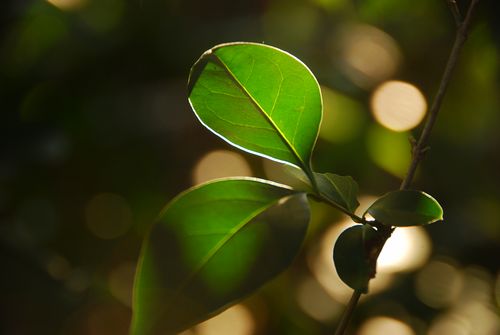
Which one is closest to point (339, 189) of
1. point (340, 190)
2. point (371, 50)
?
point (340, 190)

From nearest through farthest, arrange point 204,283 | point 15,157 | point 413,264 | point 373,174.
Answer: point 204,283, point 15,157, point 413,264, point 373,174

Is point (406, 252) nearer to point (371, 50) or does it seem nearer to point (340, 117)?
point (340, 117)

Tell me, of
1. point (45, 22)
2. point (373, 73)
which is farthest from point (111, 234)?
point (373, 73)

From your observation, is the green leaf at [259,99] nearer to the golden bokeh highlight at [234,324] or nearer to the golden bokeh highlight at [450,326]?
the golden bokeh highlight at [450,326]

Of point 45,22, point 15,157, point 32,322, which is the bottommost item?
point 32,322

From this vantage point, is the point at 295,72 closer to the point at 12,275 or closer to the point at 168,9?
the point at 12,275
